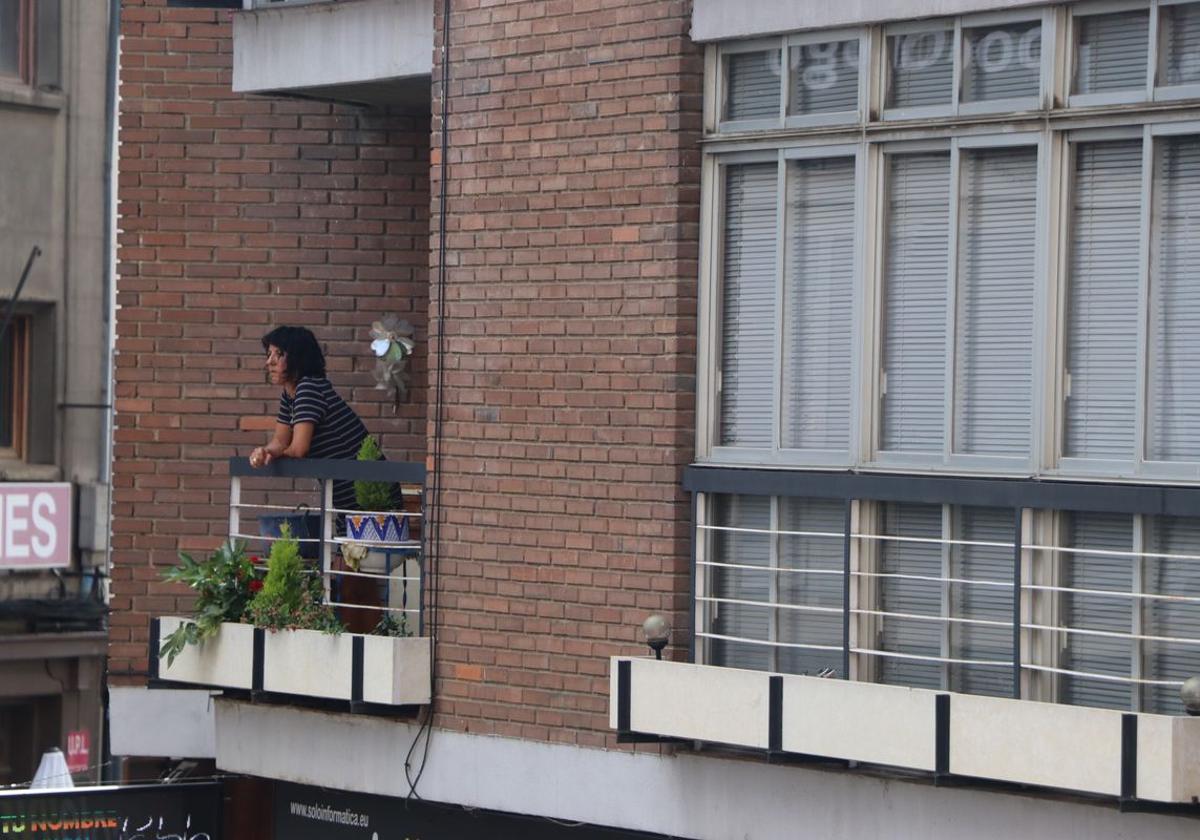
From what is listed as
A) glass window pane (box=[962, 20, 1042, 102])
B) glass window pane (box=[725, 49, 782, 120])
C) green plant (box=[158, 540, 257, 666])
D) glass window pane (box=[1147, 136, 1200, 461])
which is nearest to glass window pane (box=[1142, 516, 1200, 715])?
glass window pane (box=[1147, 136, 1200, 461])

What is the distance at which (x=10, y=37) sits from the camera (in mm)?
24734

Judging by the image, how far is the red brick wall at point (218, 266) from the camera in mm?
13156

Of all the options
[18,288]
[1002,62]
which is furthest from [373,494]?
[18,288]

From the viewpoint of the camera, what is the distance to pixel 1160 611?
884 centimetres

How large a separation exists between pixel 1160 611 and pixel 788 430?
2.01 metres

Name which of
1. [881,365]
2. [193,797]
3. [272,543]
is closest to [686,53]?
[881,365]

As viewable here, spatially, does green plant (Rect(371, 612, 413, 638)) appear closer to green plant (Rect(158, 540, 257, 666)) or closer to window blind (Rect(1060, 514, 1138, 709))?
green plant (Rect(158, 540, 257, 666))

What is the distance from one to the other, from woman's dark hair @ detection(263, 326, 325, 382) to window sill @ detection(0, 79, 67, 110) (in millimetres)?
13578

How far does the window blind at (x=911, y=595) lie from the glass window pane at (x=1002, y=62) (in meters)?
1.76

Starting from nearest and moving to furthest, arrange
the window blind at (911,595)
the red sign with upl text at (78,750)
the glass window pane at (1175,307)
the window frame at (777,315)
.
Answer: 1. the glass window pane at (1175,307)
2. the window blind at (911,595)
3. the window frame at (777,315)
4. the red sign with upl text at (78,750)

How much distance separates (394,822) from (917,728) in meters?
3.78

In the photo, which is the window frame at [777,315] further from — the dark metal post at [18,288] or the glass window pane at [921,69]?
the dark metal post at [18,288]

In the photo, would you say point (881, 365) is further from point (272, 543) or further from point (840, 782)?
point (272, 543)

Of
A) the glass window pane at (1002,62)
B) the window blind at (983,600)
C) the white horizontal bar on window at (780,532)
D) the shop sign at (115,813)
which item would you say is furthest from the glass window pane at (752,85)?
the shop sign at (115,813)
